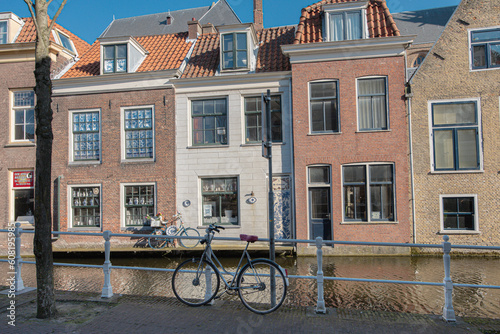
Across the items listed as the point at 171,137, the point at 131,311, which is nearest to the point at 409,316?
the point at 131,311

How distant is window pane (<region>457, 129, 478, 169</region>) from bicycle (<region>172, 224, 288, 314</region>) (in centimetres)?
1112

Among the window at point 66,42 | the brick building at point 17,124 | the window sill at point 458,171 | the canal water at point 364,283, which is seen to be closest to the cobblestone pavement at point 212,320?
the canal water at point 364,283

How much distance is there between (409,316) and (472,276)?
6096mm

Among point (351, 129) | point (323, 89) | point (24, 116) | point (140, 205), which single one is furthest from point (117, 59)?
point (351, 129)

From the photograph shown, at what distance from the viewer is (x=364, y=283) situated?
9.59m

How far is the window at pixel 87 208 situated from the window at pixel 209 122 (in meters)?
4.96

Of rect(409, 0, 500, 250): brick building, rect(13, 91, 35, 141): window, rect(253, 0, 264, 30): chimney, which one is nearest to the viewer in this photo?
rect(409, 0, 500, 250): brick building

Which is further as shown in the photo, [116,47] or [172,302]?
[116,47]

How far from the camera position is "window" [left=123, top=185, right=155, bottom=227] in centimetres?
1591

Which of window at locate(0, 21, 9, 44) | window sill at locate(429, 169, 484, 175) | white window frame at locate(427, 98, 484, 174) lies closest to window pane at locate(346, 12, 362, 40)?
white window frame at locate(427, 98, 484, 174)

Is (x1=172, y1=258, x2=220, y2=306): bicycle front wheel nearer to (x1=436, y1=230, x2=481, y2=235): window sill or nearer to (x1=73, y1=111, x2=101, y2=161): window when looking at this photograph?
(x1=436, y1=230, x2=481, y2=235): window sill

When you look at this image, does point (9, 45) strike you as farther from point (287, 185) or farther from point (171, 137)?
point (287, 185)

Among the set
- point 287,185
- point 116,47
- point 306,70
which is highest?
point 116,47

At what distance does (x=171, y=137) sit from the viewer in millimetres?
15773
